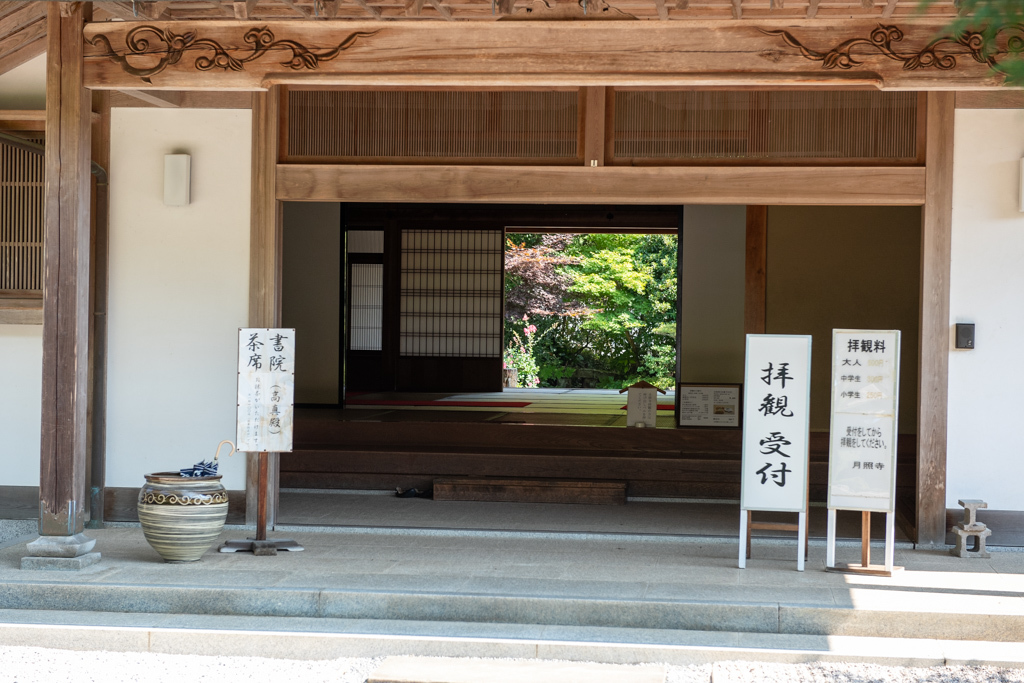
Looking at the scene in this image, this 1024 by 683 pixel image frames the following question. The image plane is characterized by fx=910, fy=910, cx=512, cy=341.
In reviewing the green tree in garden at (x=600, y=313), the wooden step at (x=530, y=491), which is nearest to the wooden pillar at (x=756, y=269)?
the wooden step at (x=530, y=491)

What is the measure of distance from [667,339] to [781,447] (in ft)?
35.5

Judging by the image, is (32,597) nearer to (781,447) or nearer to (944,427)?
(781,447)

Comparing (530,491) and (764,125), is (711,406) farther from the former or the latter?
(764,125)

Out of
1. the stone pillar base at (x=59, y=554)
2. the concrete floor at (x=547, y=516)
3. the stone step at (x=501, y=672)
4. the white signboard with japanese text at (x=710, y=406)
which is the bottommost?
the stone step at (x=501, y=672)

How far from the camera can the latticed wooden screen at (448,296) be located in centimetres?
1138

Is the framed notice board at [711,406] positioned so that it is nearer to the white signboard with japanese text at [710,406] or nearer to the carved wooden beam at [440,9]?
the white signboard with japanese text at [710,406]

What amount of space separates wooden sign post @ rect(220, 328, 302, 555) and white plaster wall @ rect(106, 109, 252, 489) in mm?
568

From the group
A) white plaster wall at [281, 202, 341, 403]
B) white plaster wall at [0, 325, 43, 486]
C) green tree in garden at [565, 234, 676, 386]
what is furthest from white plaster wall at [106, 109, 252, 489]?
green tree in garden at [565, 234, 676, 386]

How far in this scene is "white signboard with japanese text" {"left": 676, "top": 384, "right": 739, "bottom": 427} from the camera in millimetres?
7508

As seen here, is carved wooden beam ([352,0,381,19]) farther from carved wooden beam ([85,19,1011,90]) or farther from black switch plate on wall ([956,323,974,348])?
black switch plate on wall ([956,323,974,348])

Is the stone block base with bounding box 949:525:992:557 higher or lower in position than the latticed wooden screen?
lower

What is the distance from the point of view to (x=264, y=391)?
4539mm

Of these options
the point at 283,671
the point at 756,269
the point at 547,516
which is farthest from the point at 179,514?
the point at 756,269

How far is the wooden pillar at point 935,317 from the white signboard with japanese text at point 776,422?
34.3 inches
